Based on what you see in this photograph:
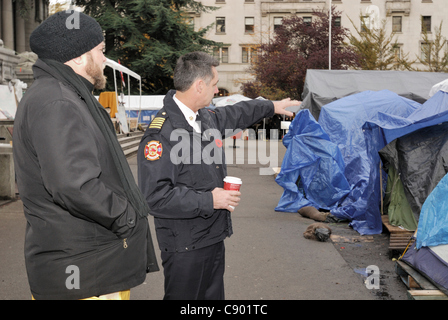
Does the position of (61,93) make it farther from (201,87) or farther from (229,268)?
(229,268)

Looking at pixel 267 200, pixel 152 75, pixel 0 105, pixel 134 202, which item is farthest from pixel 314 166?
pixel 152 75

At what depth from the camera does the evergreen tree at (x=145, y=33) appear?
1303 inches

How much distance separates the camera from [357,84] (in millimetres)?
15195

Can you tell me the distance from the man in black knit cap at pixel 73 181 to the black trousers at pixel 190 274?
67 centimetres

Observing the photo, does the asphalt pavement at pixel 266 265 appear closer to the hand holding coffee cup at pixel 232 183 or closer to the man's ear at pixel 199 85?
the hand holding coffee cup at pixel 232 183

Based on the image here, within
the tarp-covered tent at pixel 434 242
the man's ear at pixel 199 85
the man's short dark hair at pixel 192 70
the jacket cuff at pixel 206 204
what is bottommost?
the tarp-covered tent at pixel 434 242

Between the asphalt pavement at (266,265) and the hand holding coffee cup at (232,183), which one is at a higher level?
the hand holding coffee cup at (232,183)

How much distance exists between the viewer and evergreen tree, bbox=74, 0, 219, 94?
109 feet

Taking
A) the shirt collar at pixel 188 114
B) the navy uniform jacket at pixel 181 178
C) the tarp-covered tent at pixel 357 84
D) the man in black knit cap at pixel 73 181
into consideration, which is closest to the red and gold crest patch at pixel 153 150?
the navy uniform jacket at pixel 181 178

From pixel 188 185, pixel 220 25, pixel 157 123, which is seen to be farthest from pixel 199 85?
pixel 220 25

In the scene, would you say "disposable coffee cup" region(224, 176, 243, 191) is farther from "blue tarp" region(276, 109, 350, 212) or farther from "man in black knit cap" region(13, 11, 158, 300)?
"blue tarp" region(276, 109, 350, 212)

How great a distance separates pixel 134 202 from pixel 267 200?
756 centimetres

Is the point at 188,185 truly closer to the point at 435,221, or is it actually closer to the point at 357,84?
the point at 435,221

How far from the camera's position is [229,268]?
5.18m
